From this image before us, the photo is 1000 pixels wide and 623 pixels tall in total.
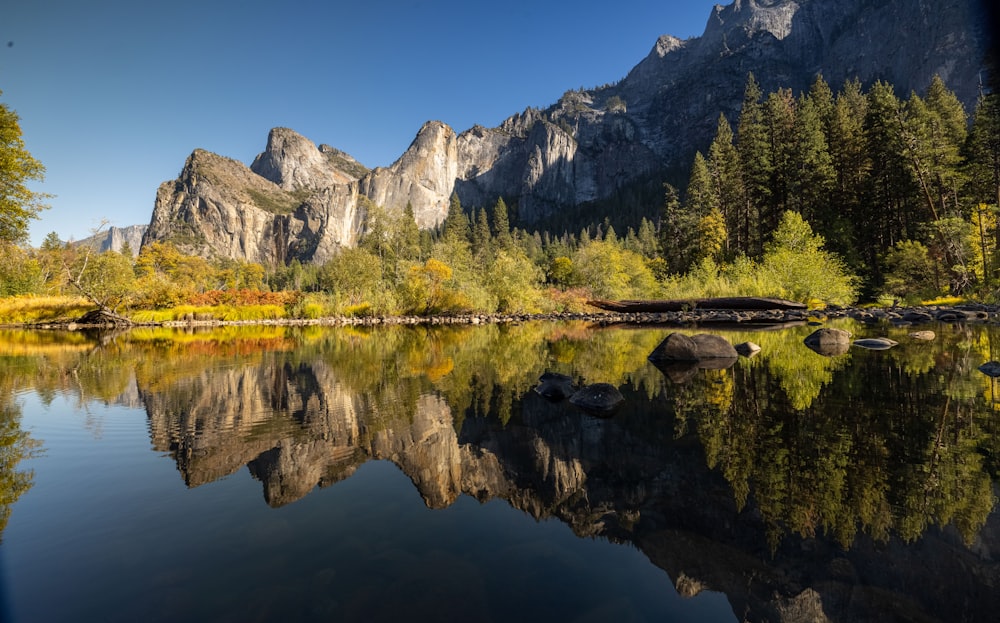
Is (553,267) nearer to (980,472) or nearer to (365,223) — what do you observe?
(365,223)

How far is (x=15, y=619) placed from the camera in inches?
112

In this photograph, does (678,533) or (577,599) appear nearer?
(577,599)

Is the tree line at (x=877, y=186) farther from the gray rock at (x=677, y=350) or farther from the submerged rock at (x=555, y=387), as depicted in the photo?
the submerged rock at (x=555, y=387)

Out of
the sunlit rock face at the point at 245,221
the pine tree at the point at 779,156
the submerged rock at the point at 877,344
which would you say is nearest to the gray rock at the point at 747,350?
the submerged rock at the point at 877,344

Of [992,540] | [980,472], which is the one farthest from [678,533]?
[980,472]

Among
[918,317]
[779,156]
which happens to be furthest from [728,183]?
[918,317]

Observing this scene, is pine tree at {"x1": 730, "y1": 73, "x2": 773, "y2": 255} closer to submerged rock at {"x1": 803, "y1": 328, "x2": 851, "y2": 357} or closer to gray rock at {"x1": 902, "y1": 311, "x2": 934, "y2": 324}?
gray rock at {"x1": 902, "y1": 311, "x2": 934, "y2": 324}

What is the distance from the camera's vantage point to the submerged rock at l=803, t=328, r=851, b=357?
13.5 metres

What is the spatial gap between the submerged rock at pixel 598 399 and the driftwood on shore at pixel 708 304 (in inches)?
995

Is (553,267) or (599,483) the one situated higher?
(553,267)

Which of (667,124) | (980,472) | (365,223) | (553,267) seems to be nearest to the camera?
(980,472)

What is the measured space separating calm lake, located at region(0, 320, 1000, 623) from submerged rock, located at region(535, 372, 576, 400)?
37 cm

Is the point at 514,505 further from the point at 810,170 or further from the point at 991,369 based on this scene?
the point at 810,170

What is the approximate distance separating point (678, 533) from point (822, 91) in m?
60.0
